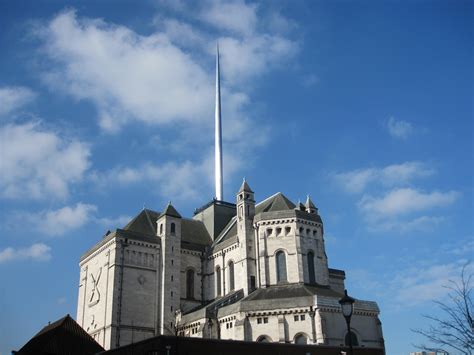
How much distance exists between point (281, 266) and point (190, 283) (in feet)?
42.3

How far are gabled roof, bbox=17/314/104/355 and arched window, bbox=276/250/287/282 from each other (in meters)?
19.2

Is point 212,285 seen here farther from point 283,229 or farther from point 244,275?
point 283,229

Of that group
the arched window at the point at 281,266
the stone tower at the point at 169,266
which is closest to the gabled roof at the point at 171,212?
the stone tower at the point at 169,266

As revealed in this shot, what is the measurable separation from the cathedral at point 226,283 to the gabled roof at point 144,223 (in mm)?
138

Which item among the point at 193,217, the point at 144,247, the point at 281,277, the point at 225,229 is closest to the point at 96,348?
the point at 144,247

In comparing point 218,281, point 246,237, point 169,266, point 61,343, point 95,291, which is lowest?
point 61,343

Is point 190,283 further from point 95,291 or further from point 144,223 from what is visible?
point 95,291

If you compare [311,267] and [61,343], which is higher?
[311,267]

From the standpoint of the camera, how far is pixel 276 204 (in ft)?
193

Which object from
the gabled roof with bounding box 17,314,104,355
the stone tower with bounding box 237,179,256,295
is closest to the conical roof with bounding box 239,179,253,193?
the stone tower with bounding box 237,179,256,295

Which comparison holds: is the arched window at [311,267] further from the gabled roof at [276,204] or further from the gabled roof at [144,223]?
the gabled roof at [144,223]

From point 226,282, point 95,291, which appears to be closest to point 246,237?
point 226,282

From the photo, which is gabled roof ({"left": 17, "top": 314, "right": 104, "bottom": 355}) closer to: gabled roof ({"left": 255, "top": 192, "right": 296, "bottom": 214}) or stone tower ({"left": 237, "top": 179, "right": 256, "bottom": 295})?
stone tower ({"left": 237, "top": 179, "right": 256, "bottom": 295})

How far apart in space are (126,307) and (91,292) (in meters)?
6.86
